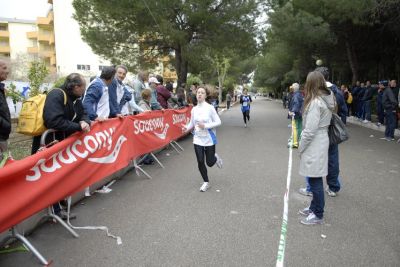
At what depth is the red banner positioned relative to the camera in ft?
11.1

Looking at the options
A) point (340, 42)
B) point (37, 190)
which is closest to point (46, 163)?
point (37, 190)

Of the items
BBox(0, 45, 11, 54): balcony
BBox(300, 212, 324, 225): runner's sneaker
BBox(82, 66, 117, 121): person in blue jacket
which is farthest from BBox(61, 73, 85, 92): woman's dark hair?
BBox(0, 45, 11, 54): balcony

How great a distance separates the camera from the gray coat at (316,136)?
4.52 metres

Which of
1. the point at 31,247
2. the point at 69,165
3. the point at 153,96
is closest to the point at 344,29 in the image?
the point at 153,96

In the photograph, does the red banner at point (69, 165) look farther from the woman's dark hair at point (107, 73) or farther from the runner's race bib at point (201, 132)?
the runner's race bib at point (201, 132)

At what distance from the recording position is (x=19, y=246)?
4.12m

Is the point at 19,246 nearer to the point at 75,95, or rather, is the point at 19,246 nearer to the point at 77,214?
the point at 77,214

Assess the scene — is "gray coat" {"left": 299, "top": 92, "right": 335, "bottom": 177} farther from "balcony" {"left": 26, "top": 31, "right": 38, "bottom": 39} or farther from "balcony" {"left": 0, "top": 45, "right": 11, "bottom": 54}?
"balcony" {"left": 0, "top": 45, "right": 11, "bottom": 54}

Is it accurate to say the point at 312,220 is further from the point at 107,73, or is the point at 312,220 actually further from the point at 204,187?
the point at 107,73

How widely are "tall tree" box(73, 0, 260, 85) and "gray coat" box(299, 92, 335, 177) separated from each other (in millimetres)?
12854

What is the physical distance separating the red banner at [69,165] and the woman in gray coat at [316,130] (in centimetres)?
273

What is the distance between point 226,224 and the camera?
15.7ft

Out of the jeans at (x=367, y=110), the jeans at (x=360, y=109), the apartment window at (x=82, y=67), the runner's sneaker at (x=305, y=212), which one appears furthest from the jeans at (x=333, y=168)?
the apartment window at (x=82, y=67)

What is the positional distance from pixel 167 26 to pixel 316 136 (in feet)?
43.0
